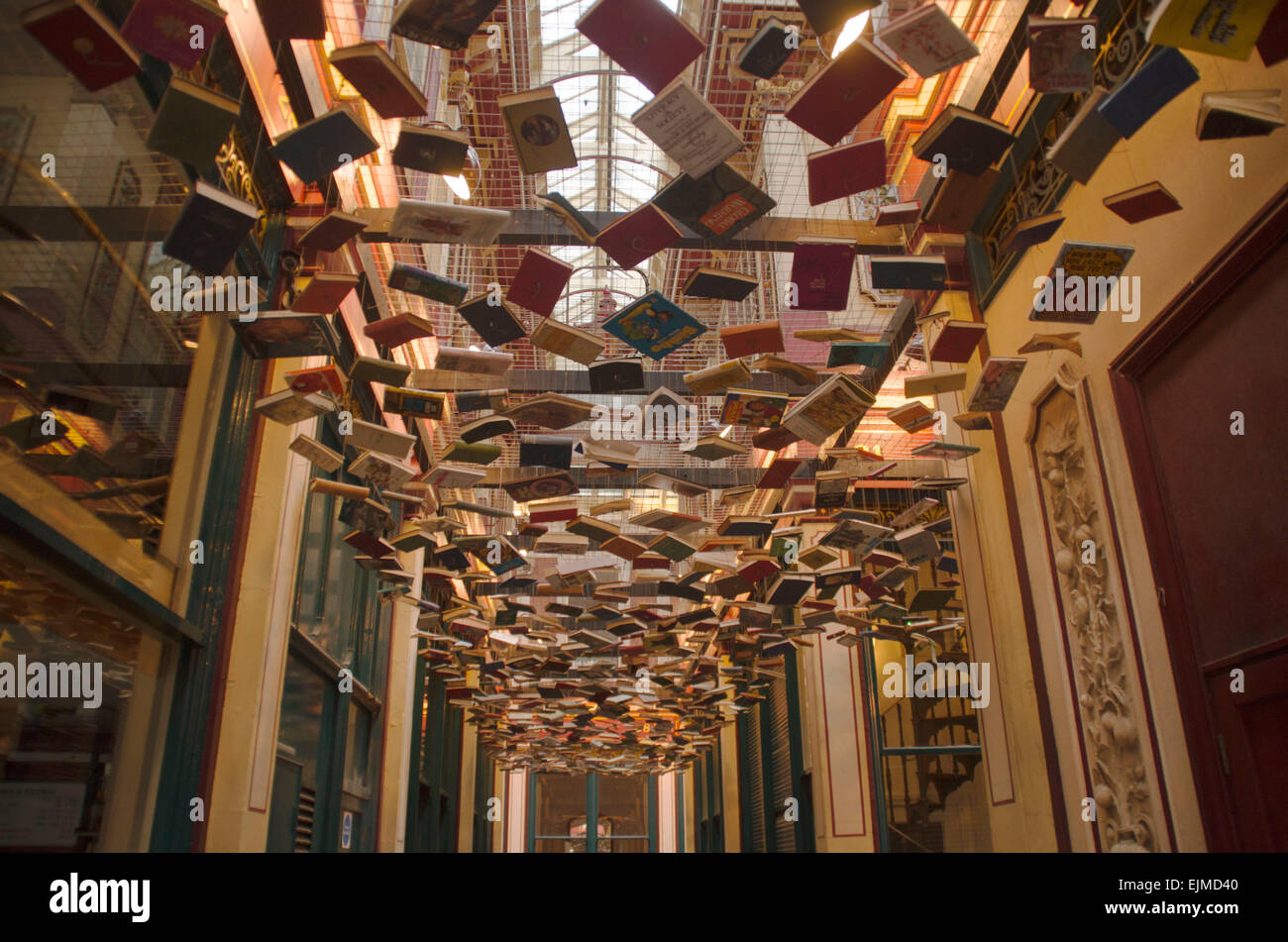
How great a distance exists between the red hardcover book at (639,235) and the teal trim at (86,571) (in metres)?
1.92

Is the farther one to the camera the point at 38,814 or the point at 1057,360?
the point at 1057,360

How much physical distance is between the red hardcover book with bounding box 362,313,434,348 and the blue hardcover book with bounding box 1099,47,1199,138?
2375mm

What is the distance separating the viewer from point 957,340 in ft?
11.3

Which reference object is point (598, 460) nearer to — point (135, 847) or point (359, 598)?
point (135, 847)

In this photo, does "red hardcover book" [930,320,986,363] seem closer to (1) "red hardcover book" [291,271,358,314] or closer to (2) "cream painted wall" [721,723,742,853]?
(1) "red hardcover book" [291,271,358,314]

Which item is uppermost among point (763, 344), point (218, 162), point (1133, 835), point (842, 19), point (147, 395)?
point (218, 162)

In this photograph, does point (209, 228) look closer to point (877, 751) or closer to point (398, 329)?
point (398, 329)

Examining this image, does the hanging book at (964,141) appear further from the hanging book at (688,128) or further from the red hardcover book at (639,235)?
the red hardcover book at (639,235)

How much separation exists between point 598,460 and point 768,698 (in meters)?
A: 7.98

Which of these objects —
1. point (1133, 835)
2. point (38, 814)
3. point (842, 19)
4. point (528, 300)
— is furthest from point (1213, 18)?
point (38, 814)

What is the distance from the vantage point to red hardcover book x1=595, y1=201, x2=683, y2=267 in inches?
119

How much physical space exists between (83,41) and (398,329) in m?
1.39

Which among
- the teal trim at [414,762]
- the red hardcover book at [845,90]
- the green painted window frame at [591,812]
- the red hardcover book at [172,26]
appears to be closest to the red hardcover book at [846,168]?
the red hardcover book at [845,90]

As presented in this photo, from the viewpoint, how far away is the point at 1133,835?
3.25m
